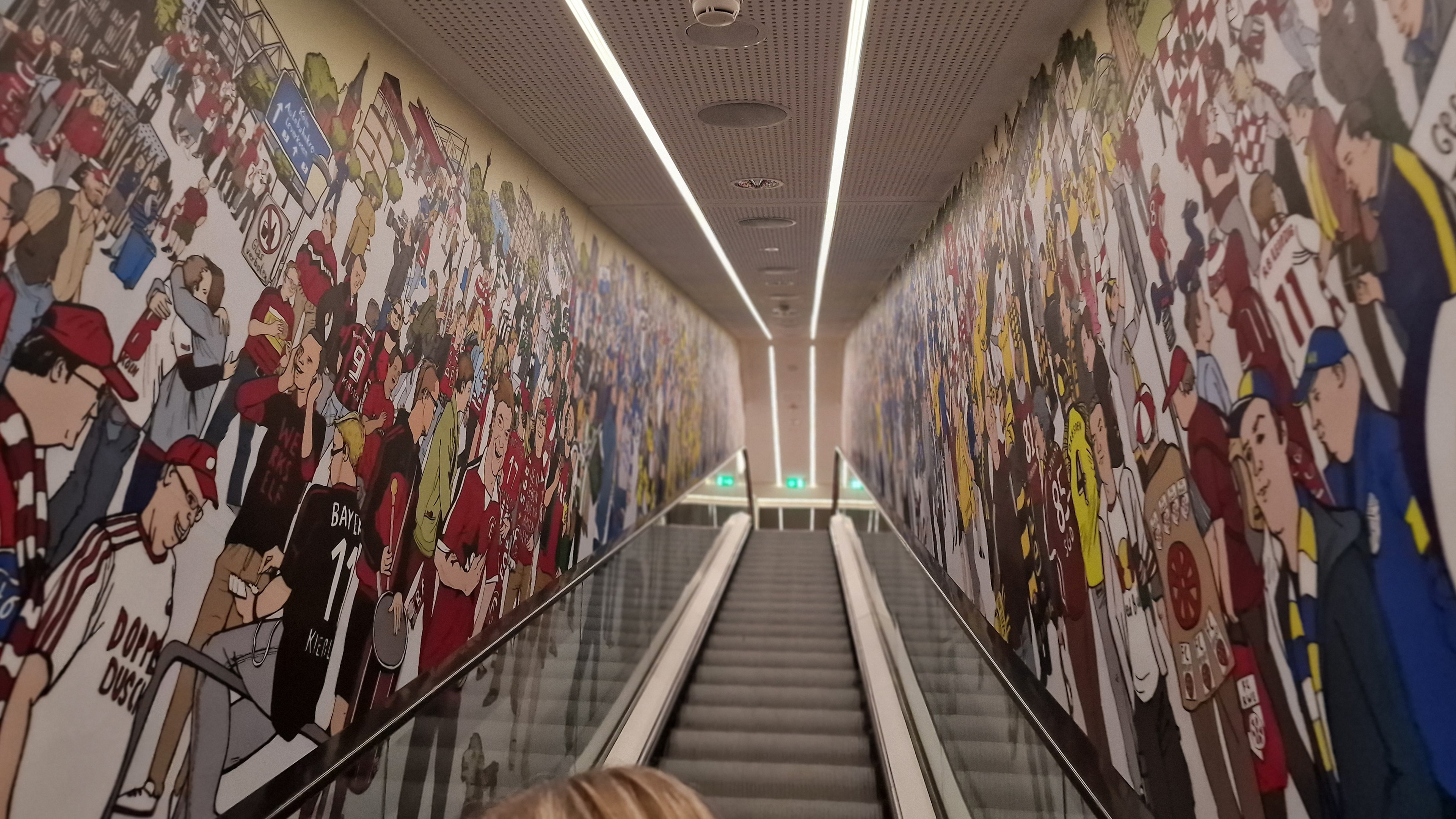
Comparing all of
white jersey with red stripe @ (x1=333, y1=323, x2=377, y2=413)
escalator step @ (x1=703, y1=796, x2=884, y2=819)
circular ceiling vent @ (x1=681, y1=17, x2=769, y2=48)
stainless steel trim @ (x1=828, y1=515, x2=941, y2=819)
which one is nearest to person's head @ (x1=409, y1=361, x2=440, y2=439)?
white jersey with red stripe @ (x1=333, y1=323, x2=377, y2=413)

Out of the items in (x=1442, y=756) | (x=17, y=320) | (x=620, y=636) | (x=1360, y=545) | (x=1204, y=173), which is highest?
(x=1204, y=173)

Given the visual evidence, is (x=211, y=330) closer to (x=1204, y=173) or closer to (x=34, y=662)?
(x=34, y=662)

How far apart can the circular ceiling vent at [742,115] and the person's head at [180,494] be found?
2.55 metres

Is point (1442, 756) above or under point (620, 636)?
above

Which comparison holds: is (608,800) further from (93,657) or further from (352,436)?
(352,436)

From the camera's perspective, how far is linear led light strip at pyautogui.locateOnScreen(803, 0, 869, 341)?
3053 millimetres

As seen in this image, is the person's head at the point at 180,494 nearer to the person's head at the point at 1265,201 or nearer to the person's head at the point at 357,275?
the person's head at the point at 357,275

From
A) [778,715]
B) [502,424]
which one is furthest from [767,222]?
[778,715]

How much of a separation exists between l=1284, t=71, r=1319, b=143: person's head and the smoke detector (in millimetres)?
1782

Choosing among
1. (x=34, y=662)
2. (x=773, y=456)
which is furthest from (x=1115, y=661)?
(x=773, y=456)

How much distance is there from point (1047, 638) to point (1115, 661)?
2.30 ft

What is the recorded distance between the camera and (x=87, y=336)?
6.01 feet

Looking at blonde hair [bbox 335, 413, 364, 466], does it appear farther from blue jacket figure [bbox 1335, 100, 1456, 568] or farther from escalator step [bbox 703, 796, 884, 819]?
blue jacket figure [bbox 1335, 100, 1456, 568]

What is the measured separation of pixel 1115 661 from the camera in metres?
2.55
